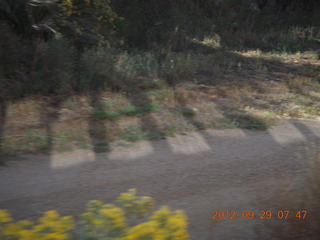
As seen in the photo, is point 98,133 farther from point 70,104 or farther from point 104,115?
point 70,104

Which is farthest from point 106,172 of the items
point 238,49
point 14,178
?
point 238,49

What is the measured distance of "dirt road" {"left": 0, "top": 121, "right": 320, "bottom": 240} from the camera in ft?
13.6

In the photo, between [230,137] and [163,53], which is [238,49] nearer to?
[163,53]

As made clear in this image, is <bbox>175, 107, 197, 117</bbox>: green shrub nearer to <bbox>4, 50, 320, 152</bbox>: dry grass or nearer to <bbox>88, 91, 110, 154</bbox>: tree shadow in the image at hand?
<bbox>4, 50, 320, 152</bbox>: dry grass

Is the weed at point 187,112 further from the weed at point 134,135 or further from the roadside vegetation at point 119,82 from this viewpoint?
the weed at point 134,135

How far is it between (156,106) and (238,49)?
5989mm

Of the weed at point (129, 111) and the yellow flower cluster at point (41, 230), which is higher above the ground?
the yellow flower cluster at point (41, 230)
